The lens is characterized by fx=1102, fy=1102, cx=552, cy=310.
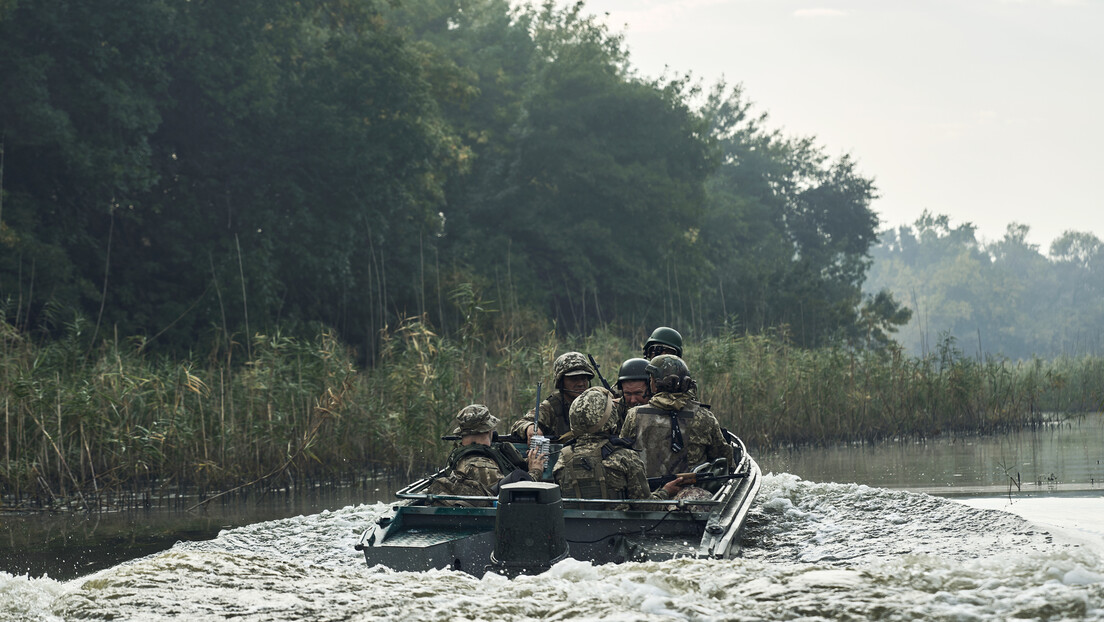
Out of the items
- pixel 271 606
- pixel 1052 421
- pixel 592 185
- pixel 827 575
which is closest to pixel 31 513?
pixel 271 606

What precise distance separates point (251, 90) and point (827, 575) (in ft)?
63.7

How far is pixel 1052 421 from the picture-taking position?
19.2 m

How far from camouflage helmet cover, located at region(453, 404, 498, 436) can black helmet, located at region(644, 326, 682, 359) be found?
2.89m

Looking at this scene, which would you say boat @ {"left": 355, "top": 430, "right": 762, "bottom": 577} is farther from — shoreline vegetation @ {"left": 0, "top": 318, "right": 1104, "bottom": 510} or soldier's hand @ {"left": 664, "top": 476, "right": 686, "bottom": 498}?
shoreline vegetation @ {"left": 0, "top": 318, "right": 1104, "bottom": 510}

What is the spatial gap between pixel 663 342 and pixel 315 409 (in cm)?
408

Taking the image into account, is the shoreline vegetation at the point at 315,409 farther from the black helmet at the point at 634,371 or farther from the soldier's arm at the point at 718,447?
the soldier's arm at the point at 718,447

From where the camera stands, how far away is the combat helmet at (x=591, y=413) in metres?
7.62

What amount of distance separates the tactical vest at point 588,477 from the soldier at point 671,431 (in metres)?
0.87

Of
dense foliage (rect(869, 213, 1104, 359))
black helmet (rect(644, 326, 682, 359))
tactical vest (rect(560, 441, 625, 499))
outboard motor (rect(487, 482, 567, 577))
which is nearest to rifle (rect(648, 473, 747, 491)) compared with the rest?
tactical vest (rect(560, 441, 625, 499))

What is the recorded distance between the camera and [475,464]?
8344 mm

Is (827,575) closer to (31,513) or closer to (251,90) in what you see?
(31,513)

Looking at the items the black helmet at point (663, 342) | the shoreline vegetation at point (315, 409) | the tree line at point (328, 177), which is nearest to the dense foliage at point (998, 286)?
the tree line at point (328, 177)

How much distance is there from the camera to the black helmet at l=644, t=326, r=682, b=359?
35.7ft

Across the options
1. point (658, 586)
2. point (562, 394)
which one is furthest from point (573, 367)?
point (658, 586)
